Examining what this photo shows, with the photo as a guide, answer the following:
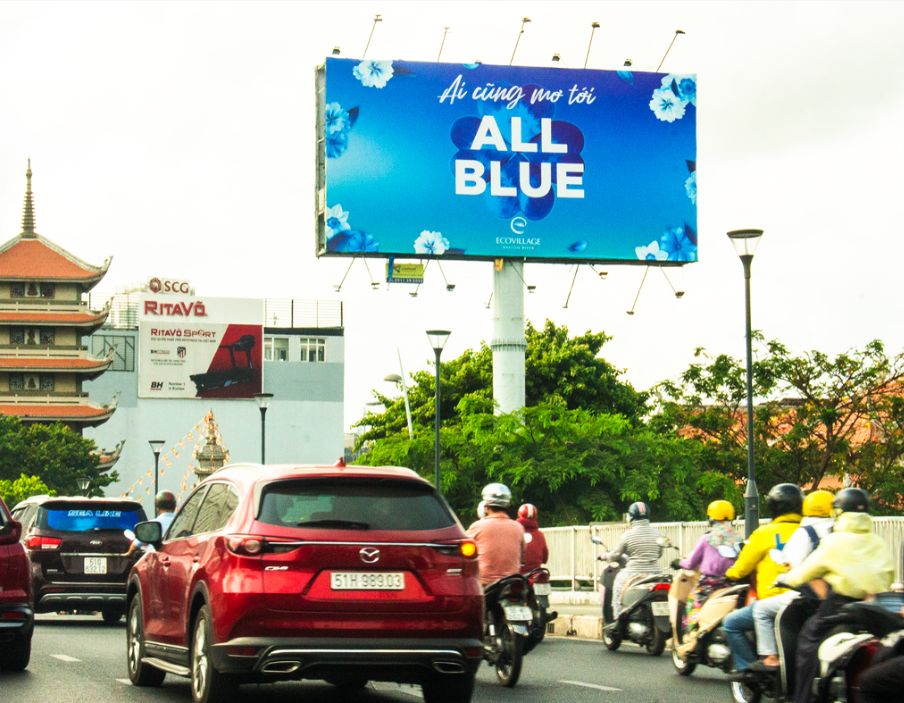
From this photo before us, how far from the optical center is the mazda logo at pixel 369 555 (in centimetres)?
1032

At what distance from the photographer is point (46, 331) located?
10500 cm

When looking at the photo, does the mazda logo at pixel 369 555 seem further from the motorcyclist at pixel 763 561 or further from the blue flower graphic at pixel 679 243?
the blue flower graphic at pixel 679 243

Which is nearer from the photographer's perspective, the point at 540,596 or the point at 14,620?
the point at 14,620

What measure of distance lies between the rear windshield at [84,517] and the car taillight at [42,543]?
0.14 metres

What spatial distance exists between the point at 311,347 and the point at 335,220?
77.0 meters

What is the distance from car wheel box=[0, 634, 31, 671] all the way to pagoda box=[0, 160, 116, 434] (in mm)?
90558

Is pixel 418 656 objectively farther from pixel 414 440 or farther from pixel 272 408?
pixel 272 408

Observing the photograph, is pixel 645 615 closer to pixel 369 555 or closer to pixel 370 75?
pixel 369 555

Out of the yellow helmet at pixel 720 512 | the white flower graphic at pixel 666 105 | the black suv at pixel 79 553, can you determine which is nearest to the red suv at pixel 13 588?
the yellow helmet at pixel 720 512

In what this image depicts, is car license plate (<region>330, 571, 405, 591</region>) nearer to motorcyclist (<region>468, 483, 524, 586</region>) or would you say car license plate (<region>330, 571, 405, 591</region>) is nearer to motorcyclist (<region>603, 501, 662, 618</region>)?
motorcyclist (<region>468, 483, 524, 586</region>)

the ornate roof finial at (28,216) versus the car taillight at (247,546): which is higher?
the ornate roof finial at (28,216)

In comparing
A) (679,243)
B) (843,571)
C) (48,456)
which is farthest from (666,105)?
(48,456)

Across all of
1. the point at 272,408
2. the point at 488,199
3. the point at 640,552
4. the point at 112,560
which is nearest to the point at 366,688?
the point at 640,552

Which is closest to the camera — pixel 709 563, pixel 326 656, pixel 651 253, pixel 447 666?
pixel 326 656
